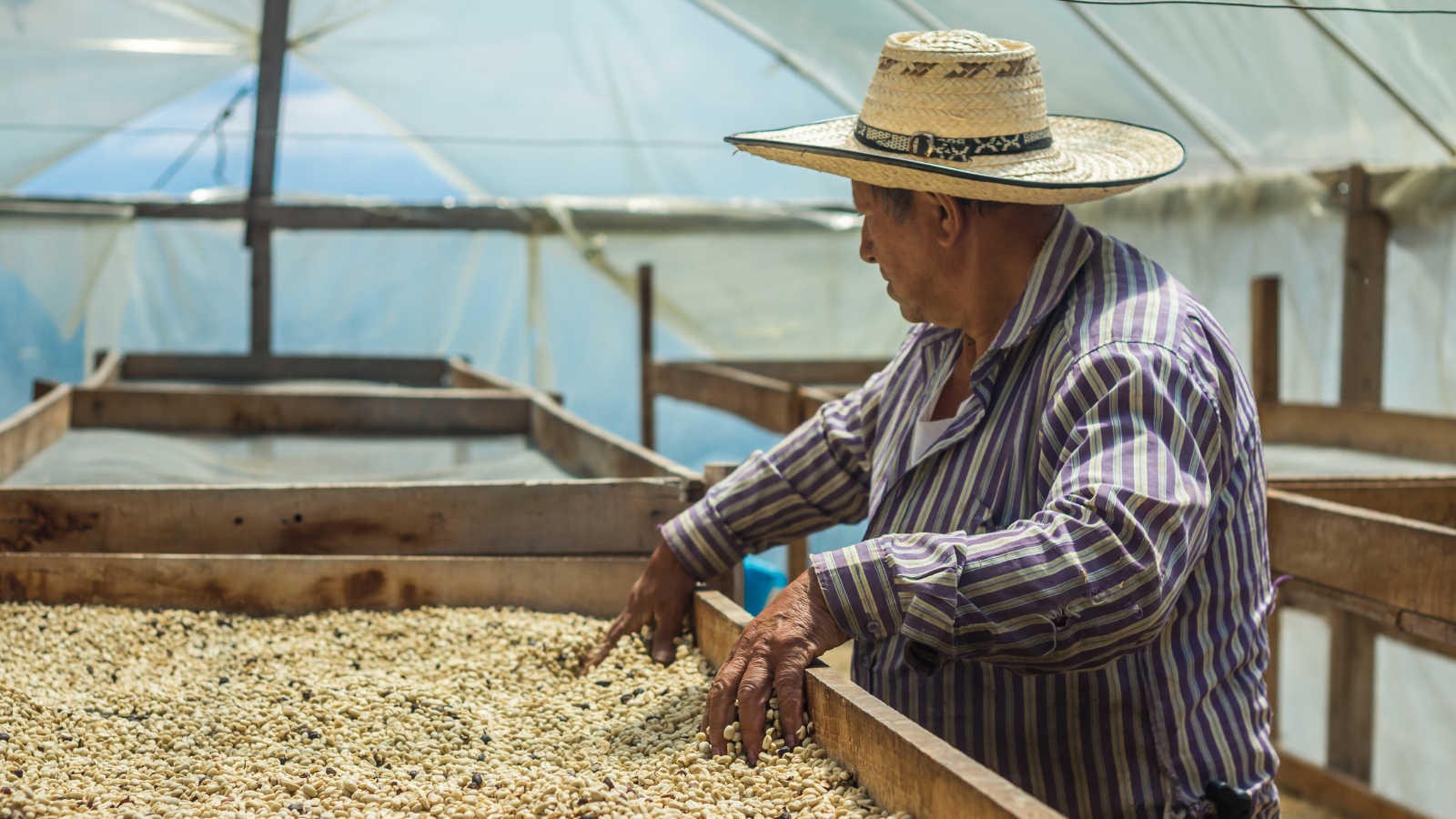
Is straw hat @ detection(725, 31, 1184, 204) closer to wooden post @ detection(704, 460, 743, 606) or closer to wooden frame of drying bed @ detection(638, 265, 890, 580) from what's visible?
wooden post @ detection(704, 460, 743, 606)

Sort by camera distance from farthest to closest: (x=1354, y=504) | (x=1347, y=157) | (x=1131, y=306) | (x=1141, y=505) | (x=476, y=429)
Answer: (x=1347, y=157) → (x=476, y=429) → (x=1354, y=504) → (x=1131, y=306) → (x=1141, y=505)

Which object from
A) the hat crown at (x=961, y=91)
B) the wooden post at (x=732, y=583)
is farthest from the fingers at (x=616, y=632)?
the hat crown at (x=961, y=91)

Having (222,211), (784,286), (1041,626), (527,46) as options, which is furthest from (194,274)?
(1041,626)

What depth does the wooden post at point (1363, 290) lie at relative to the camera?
194 inches

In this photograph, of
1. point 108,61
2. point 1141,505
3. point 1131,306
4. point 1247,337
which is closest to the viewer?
point 1141,505

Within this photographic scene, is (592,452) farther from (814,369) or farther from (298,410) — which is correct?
(814,369)

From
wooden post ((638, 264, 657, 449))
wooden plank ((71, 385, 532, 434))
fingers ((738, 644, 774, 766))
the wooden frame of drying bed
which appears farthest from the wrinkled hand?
wooden post ((638, 264, 657, 449))

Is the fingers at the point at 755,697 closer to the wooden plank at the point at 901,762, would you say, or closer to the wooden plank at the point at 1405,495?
the wooden plank at the point at 901,762

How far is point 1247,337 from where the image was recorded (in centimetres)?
578

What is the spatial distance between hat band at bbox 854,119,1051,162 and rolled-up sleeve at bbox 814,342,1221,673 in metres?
0.31

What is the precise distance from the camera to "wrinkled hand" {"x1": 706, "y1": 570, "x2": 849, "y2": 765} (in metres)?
1.36

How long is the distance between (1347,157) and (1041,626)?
4707mm

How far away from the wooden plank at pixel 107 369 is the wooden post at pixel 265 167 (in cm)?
71

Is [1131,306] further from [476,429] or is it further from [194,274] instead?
[194,274]
